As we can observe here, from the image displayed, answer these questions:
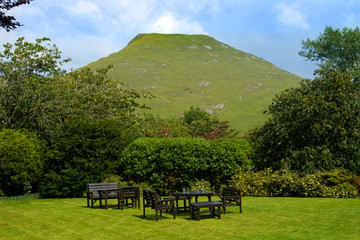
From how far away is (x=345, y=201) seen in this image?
15.1 meters

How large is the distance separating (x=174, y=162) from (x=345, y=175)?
25.3 ft

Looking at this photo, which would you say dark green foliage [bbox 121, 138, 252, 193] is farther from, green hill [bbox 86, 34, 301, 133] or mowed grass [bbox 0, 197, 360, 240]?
green hill [bbox 86, 34, 301, 133]

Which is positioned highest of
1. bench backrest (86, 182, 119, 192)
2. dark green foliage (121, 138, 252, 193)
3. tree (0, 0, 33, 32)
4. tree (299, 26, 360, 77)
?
tree (299, 26, 360, 77)

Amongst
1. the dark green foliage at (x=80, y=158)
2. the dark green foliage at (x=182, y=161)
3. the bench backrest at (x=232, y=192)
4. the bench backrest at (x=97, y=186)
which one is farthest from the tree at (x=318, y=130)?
the bench backrest at (x=97, y=186)

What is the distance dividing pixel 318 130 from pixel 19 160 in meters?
14.7

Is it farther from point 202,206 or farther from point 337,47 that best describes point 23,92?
point 337,47

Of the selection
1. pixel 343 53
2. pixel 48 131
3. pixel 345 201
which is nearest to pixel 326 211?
pixel 345 201

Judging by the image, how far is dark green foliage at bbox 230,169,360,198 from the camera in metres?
16.7

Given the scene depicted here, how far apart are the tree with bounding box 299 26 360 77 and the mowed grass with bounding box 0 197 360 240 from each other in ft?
141

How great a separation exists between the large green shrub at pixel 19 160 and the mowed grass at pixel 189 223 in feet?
14.7

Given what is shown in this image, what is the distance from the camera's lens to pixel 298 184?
17188mm

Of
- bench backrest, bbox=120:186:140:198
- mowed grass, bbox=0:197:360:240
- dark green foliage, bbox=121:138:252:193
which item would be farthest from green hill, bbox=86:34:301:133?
mowed grass, bbox=0:197:360:240

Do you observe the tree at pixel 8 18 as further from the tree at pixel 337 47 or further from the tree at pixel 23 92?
the tree at pixel 337 47

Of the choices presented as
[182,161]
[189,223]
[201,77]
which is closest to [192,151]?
[182,161]
